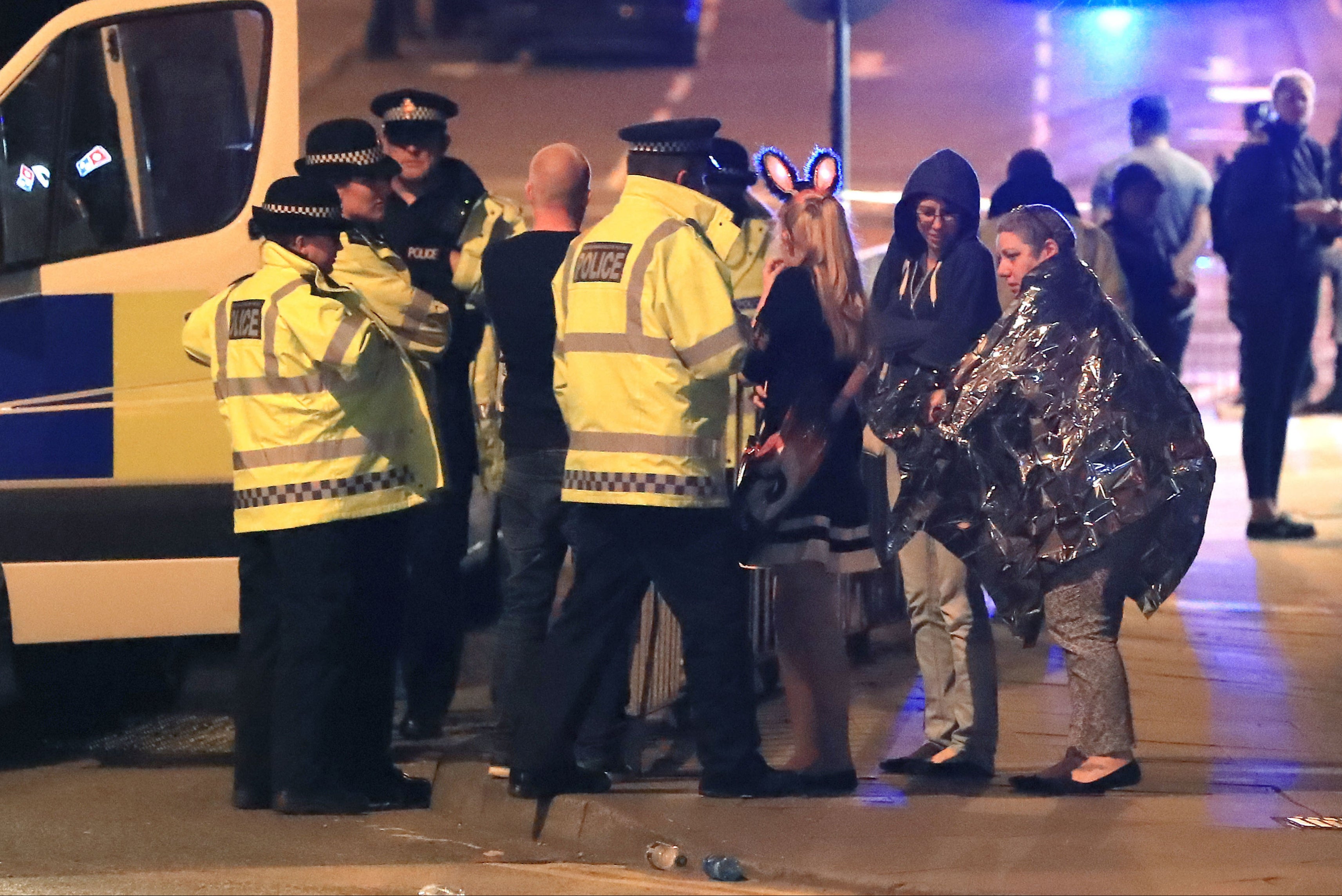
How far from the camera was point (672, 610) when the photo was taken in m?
5.69

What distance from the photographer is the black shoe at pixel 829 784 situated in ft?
18.8

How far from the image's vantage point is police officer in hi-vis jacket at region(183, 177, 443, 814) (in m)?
5.58

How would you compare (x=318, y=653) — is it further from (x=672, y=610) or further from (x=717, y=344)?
(x=717, y=344)

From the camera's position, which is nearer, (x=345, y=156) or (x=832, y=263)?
(x=832, y=263)

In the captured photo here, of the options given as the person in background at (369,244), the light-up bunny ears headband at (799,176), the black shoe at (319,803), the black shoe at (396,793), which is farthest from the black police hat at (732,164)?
the black shoe at (319,803)

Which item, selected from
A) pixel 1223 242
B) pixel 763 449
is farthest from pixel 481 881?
pixel 1223 242

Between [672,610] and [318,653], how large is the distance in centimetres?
99

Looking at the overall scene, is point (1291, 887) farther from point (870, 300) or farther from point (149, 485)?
point (149, 485)

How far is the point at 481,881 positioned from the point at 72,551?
6.65 ft

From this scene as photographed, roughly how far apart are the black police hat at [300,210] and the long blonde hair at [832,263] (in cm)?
126

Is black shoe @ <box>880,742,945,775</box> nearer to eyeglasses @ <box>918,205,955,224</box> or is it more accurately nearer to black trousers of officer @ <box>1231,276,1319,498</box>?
eyeglasses @ <box>918,205,955,224</box>

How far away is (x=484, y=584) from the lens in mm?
7805

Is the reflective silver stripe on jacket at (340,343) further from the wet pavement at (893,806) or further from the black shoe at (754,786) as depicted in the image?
the black shoe at (754,786)

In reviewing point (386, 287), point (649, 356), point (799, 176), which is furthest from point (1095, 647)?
point (386, 287)
